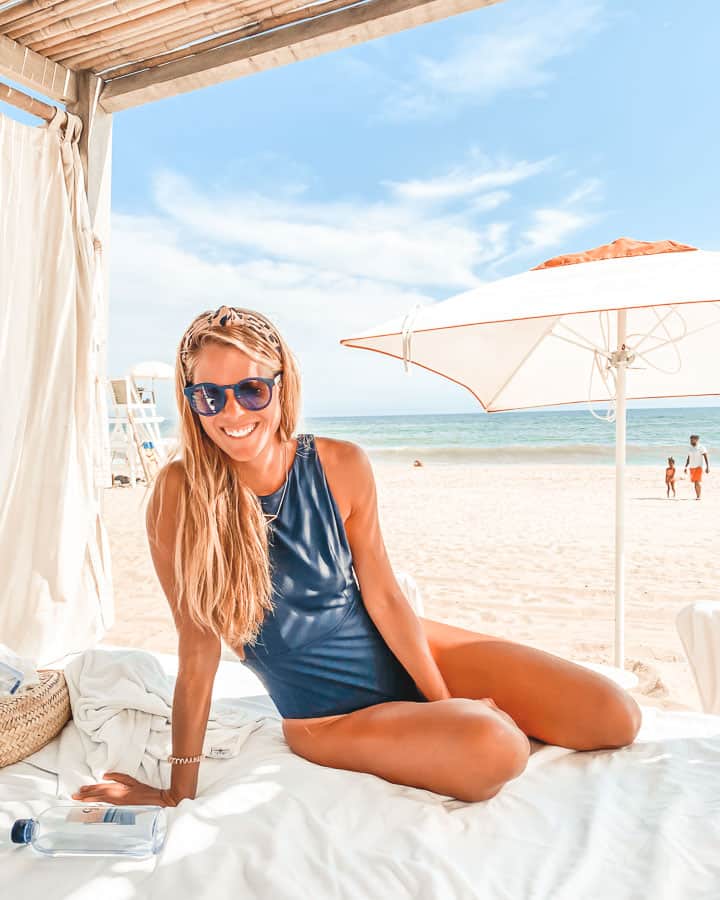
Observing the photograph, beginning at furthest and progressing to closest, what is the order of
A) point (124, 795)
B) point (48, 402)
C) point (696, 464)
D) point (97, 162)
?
1. point (696, 464)
2. point (97, 162)
3. point (48, 402)
4. point (124, 795)

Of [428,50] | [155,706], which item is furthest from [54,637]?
[428,50]

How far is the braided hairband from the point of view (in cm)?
173

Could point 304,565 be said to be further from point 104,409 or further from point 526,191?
point 526,191

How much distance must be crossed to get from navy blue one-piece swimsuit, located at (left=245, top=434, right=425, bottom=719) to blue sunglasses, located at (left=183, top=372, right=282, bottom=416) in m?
0.22

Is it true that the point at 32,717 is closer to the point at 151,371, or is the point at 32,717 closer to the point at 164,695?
the point at 164,695

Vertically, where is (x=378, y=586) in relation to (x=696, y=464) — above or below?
below

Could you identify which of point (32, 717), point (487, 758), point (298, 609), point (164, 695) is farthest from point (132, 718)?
point (487, 758)

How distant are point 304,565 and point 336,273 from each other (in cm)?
3399

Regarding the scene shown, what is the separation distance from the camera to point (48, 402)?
361 cm

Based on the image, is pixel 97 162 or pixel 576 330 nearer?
pixel 576 330

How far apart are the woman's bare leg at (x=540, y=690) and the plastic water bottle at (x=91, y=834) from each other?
89 centimetres

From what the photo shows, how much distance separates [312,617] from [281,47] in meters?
2.55

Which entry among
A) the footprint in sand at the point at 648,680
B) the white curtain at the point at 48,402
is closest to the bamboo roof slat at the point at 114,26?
the white curtain at the point at 48,402

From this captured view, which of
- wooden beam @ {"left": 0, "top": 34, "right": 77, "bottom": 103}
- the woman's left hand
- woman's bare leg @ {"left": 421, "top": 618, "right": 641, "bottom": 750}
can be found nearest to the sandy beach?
Answer: the woman's left hand
